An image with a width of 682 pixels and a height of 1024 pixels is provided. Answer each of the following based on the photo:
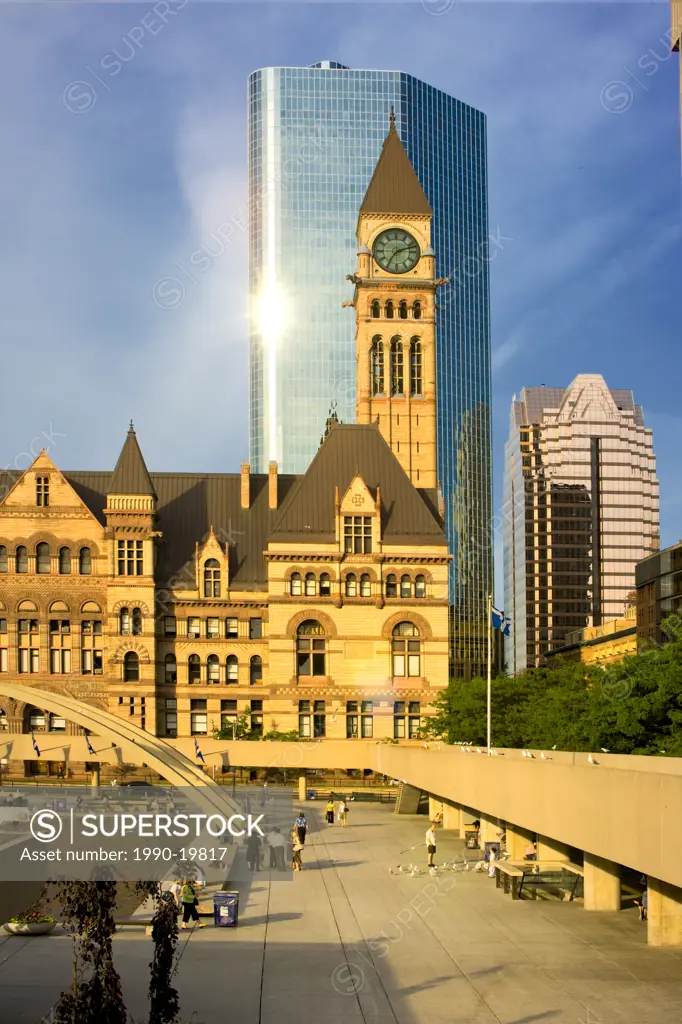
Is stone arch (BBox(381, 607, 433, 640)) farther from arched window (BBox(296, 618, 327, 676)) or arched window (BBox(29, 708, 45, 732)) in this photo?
arched window (BBox(29, 708, 45, 732))

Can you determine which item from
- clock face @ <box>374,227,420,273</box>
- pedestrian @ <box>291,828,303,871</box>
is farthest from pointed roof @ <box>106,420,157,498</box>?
pedestrian @ <box>291,828,303,871</box>

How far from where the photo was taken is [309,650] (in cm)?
10256

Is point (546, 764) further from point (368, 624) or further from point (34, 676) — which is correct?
point (34, 676)

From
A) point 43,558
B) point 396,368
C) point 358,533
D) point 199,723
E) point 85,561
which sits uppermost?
point 396,368

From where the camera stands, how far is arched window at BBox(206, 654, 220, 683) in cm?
10575

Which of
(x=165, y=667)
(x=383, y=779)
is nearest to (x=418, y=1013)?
(x=383, y=779)

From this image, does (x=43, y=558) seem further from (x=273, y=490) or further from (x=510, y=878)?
(x=510, y=878)

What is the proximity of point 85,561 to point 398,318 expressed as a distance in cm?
3330

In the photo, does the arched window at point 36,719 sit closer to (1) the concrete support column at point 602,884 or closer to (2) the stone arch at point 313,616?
(2) the stone arch at point 313,616

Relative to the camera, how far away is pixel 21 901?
27656 millimetres

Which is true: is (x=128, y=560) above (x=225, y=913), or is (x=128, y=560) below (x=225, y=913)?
above

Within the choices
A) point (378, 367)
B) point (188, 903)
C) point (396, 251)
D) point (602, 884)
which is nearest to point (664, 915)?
point (602, 884)

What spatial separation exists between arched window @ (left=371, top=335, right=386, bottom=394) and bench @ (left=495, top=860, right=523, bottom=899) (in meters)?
74.4

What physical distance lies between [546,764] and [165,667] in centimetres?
7097
